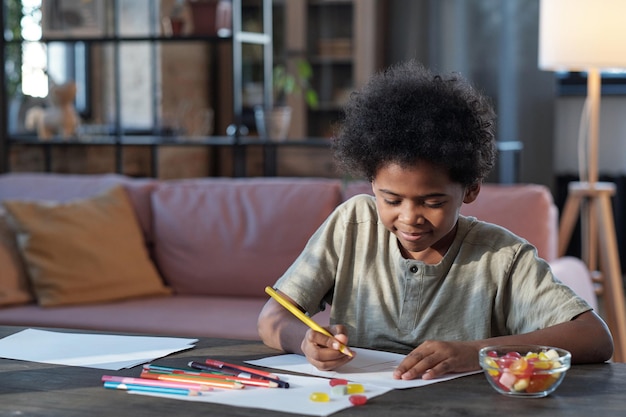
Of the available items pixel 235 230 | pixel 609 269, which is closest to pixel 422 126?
pixel 235 230

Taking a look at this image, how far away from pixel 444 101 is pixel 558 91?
4.10m

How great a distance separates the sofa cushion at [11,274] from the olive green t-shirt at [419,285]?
1.69 meters

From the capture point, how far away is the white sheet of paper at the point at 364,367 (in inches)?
51.6

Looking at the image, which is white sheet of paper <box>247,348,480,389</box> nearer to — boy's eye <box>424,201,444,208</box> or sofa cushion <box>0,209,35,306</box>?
boy's eye <box>424,201,444,208</box>

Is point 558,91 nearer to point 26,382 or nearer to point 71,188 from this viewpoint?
point 71,188

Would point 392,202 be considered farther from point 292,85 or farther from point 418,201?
point 292,85

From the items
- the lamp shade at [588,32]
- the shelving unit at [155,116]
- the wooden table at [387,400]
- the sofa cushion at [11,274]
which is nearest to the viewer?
the wooden table at [387,400]

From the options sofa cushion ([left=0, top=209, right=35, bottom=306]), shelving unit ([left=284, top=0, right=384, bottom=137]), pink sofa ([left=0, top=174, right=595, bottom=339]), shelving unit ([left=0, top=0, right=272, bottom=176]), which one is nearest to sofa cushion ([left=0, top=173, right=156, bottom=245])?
pink sofa ([left=0, top=174, right=595, bottom=339])

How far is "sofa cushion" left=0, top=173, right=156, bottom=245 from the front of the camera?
11.2 feet

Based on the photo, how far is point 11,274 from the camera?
3.13 metres

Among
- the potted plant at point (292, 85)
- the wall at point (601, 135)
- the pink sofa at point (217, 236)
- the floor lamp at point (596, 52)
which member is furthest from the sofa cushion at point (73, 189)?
the wall at point (601, 135)

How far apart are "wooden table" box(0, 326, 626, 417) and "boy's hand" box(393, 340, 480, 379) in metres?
0.02

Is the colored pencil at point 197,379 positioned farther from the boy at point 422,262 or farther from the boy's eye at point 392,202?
the boy's eye at point 392,202

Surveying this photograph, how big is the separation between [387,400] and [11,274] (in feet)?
7.20
